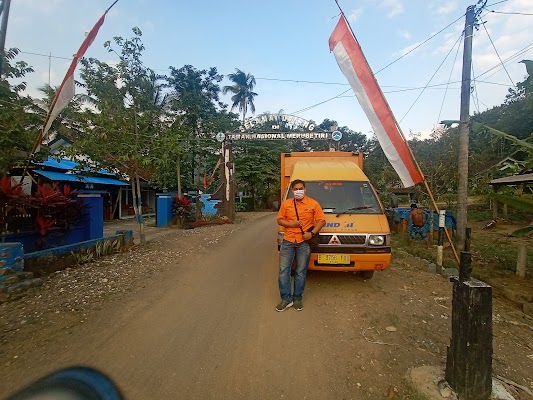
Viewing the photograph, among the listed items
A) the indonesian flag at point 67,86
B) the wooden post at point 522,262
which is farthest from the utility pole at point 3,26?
the wooden post at point 522,262

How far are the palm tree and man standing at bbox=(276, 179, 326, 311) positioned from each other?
37.3m

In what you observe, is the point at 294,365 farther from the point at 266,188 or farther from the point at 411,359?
the point at 266,188

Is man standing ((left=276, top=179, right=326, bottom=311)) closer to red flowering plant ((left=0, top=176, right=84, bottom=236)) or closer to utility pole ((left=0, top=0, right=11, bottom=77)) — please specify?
red flowering plant ((left=0, top=176, right=84, bottom=236))

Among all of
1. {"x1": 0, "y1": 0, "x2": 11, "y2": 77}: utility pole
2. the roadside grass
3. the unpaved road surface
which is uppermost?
{"x1": 0, "y1": 0, "x2": 11, "y2": 77}: utility pole

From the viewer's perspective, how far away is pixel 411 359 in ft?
11.0

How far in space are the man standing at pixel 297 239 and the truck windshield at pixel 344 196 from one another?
0.99 metres

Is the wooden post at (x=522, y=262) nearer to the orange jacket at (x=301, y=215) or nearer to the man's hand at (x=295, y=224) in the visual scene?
the orange jacket at (x=301, y=215)

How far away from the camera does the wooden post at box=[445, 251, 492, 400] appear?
2609mm

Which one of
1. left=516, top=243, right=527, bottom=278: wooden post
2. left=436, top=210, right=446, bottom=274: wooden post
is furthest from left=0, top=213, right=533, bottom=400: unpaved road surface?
left=516, top=243, right=527, bottom=278: wooden post

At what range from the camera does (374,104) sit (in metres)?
5.62

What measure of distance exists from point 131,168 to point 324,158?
18.6 feet

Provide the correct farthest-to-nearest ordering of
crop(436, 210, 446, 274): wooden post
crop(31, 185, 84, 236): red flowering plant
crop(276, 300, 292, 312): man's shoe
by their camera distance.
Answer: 1. crop(31, 185, 84, 236): red flowering plant
2. crop(436, 210, 446, 274): wooden post
3. crop(276, 300, 292, 312): man's shoe

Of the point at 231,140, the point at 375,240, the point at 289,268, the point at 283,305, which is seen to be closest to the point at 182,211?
the point at 231,140

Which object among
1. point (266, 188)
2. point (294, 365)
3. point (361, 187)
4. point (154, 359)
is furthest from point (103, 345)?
point (266, 188)
